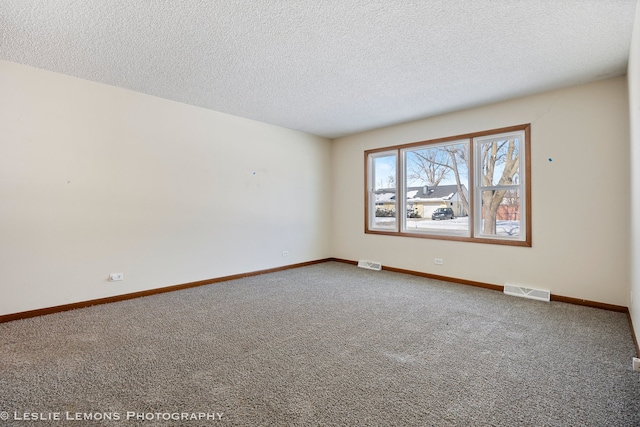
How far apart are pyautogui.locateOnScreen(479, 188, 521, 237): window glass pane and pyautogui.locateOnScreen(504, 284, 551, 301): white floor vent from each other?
684 mm

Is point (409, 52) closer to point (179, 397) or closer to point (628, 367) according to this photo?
point (628, 367)

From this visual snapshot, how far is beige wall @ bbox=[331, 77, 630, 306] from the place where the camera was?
3.16 metres

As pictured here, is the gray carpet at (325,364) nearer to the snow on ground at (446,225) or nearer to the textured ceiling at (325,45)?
the snow on ground at (446,225)

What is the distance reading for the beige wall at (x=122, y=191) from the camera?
299 cm

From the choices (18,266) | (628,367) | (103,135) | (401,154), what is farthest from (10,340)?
(401,154)

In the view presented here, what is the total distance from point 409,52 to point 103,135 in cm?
346

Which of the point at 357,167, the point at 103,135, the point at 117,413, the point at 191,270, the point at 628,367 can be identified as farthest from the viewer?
the point at 357,167

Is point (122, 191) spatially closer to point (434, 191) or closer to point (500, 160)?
point (434, 191)

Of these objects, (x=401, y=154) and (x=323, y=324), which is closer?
(x=323, y=324)

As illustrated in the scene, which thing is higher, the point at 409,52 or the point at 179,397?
the point at 409,52

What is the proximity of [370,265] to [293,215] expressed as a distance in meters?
1.66

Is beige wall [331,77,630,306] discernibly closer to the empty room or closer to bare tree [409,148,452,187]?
the empty room

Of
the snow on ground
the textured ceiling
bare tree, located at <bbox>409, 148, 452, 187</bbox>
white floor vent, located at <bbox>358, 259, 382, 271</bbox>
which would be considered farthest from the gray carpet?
the textured ceiling

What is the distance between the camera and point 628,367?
202 centimetres
